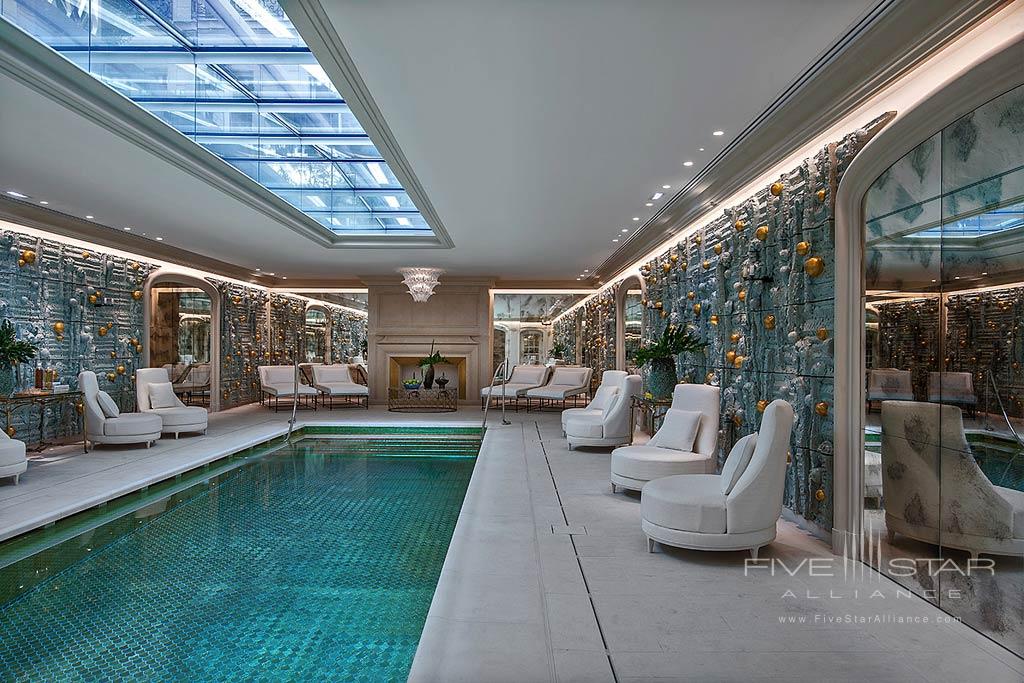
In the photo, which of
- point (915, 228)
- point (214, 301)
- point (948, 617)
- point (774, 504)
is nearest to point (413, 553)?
point (774, 504)

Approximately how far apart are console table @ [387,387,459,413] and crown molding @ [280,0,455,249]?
22.7ft

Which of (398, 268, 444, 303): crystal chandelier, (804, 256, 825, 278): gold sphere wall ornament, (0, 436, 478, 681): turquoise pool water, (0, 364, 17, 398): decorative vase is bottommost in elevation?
(0, 436, 478, 681): turquoise pool water

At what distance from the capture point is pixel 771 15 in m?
3.01

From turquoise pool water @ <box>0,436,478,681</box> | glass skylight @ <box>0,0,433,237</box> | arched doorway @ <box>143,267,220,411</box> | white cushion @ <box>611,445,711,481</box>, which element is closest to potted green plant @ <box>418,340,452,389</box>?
arched doorway @ <box>143,267,220,411</box>

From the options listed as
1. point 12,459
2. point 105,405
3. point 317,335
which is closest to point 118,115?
point 12,459

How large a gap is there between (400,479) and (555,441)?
8.97ft

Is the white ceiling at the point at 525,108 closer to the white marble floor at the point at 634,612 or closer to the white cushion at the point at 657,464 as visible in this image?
the white cushion at the point at 657,464

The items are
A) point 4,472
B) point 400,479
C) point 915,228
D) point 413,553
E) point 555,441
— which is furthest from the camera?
point 555,441

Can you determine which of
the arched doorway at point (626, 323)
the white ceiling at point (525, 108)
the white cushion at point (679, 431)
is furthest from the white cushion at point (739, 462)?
the arched doorway at point (626, 323)

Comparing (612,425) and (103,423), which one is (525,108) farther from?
(103,423)

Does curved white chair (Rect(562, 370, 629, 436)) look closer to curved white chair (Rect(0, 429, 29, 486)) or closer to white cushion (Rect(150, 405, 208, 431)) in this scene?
white cushion (Rect(150, 405, 208, 431))

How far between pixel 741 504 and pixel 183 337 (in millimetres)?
13382

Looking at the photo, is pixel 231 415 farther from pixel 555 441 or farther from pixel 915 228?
pixel 915 228

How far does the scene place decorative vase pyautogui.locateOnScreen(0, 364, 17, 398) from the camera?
21.1ft
